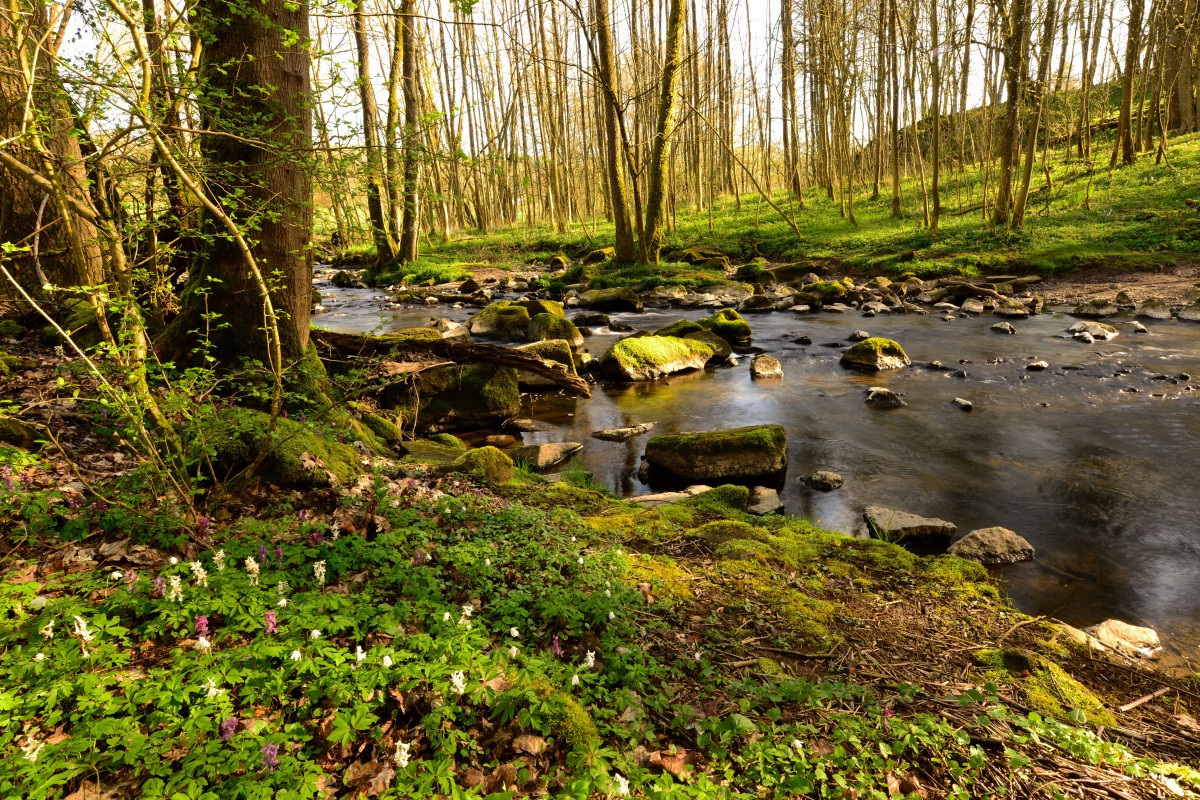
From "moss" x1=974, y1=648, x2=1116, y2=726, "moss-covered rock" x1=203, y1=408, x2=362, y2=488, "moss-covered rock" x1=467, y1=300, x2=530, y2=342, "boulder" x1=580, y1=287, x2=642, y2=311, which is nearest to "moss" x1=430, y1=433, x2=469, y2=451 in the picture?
"moss-covered rock" x1=203, y1=408, x2=362, y2=488

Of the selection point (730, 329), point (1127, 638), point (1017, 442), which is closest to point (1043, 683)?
point (1127, 638)

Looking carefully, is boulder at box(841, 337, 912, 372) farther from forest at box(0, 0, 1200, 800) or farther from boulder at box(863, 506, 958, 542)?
boulder at box(863, 506, 958, 542)

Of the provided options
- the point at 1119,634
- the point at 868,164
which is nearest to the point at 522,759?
the point at 1119,634

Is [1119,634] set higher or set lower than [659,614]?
lower

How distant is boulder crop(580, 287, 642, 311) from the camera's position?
18.3m

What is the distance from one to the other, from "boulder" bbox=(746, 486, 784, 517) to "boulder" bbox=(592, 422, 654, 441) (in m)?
2.36

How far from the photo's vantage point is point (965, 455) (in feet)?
26.1

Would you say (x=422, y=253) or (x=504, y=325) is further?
(x=422, y=253)

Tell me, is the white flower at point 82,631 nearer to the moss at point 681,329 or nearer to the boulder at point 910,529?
the boulder at point 910,529

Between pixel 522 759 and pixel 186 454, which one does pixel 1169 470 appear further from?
pixel 186 454

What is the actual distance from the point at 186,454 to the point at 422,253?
2880 cm

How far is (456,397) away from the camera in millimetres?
8695

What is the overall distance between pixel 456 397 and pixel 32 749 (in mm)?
6732

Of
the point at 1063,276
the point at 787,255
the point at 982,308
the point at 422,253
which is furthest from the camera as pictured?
the point at 422,253
